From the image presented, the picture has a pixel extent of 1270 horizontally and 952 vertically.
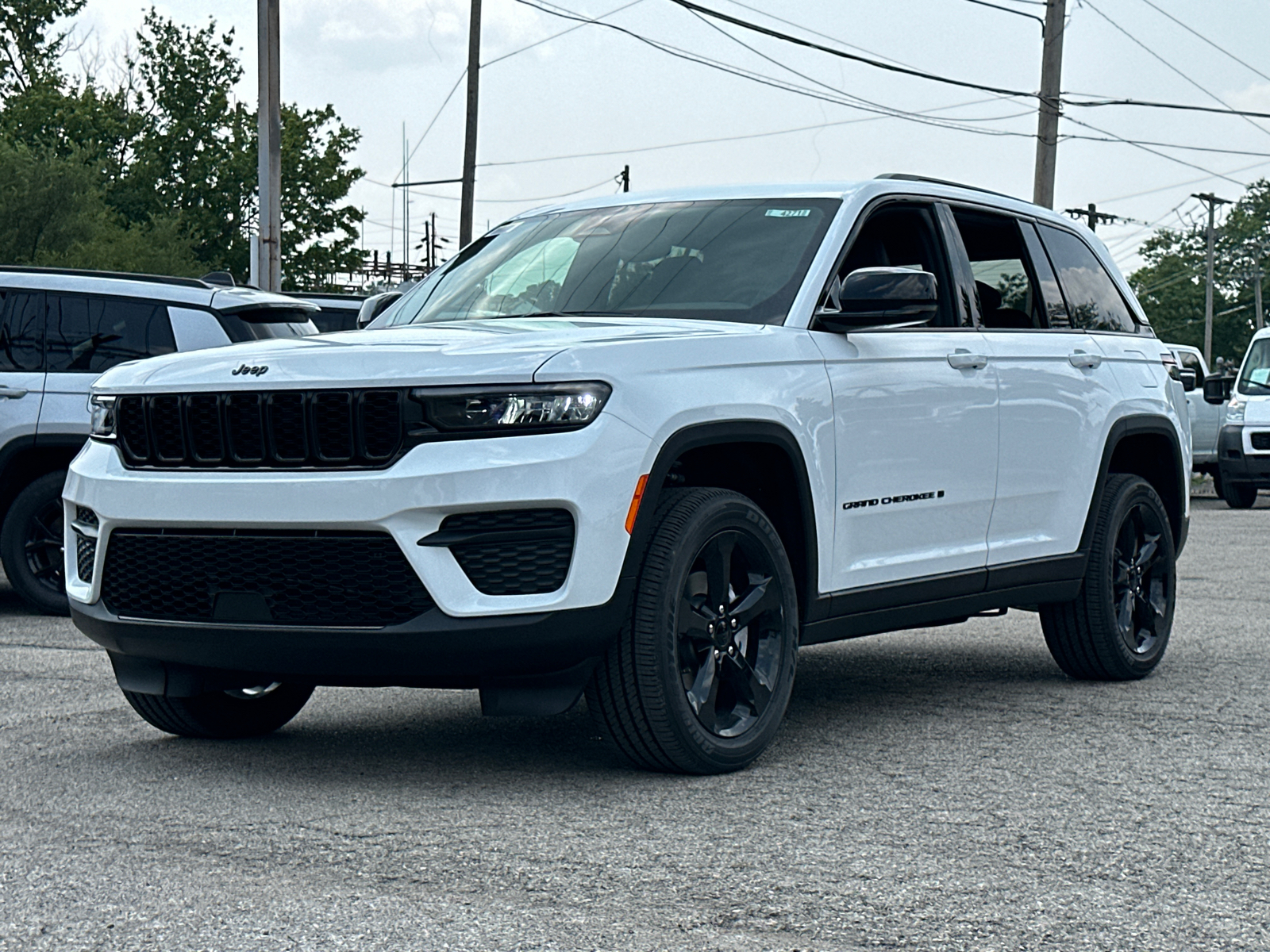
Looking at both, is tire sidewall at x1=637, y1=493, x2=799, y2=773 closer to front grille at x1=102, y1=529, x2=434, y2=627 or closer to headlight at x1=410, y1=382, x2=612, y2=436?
headlight at x1=410, y1=382, x2=612, y2=436

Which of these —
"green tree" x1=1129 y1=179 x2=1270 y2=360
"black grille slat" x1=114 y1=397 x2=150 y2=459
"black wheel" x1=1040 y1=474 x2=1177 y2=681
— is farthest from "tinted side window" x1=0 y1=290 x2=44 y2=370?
"green tree" x1=1129 y1=179 x2=1270 y2=360

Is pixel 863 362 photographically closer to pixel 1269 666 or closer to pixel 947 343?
pixel 947 343

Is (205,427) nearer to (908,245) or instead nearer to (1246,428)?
(908,245)

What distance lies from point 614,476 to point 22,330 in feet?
20.8

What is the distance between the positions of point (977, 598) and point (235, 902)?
11.4 feet

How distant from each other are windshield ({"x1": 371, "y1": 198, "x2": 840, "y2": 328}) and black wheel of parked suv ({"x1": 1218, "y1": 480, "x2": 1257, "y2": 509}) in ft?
57.2

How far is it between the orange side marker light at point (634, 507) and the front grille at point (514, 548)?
187 millimetres

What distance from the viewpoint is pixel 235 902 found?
3971mm

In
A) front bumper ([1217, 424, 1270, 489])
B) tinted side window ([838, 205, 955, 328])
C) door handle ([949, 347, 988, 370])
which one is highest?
tinted side window ([838, 205, 955, 328])

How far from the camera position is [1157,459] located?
816 centimetres

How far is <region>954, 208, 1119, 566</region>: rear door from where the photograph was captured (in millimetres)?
6789

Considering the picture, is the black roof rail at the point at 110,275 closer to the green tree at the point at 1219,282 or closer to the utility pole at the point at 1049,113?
the utility pole at the point at 1049,113

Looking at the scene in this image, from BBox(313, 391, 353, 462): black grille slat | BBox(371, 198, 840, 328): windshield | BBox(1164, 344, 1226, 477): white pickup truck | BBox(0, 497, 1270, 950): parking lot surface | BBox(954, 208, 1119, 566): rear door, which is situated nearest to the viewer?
BBox(0, 497, 1270, 950): parking lot surface

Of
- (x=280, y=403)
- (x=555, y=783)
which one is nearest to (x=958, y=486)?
(x=555, y=783)
